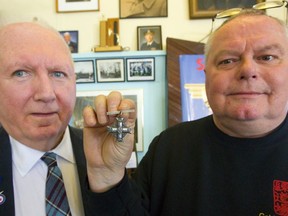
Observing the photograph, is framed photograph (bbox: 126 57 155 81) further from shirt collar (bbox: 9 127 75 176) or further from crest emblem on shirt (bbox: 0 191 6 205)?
crest emblem on shirt (bbox: 0 191 6 205)

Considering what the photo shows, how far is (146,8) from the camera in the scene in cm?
189

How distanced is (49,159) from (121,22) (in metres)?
1.44

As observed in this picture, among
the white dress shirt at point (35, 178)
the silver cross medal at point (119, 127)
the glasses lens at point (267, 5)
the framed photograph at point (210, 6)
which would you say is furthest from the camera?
the framed photograph at point (210, 6)

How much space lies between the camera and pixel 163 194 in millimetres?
801

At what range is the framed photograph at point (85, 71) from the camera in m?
1.91

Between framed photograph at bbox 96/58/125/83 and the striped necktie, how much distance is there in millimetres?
1261

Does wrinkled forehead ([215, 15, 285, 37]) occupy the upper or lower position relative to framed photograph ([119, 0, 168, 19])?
lower

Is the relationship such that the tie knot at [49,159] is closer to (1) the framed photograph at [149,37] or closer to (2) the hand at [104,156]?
(2) the hand at [104,156]

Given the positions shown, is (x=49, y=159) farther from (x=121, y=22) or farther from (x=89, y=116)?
(x=121, y=22)

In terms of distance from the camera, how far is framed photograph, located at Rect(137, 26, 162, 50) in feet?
6.19

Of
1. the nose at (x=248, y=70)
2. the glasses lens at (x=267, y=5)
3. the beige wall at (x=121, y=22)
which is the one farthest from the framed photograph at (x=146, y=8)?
the nose at (x=248, y=70)

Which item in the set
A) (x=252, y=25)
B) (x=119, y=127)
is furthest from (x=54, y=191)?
(x=252, y=25)

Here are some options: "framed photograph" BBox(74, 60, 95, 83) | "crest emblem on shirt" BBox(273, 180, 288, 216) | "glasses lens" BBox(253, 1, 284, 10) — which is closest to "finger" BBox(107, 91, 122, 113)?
"crest emblem on shirt" BBox(273, 180, 288, 216)

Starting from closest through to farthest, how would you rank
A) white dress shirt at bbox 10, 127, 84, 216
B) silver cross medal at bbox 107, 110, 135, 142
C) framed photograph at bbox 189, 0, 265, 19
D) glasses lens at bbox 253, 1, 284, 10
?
silver cross medal at bbox 107, 110, 135, 142 → white dress shirt at bbox 10, 127, 84, 216 → glasses lens at bbox 253, 1, 284, 10 → framed photograph at bbox 189, 0, 265, 19
